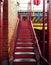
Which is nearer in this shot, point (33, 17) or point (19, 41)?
point (19, 41)

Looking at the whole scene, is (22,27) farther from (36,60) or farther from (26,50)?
(36,60)

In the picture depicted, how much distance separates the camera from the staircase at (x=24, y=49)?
4.73 meters

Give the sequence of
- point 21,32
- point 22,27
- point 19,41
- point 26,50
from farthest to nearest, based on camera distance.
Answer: point 22,27 < point 21,32 < point 19,41 < point 26,50

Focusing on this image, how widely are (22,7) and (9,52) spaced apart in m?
4.85

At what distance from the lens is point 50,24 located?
3.26 meters

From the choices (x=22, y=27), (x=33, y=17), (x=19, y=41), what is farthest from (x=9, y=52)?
(x=33, y=17)

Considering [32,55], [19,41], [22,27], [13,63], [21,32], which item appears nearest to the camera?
[13,63]

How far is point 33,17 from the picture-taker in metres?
8.88

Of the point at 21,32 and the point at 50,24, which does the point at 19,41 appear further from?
the point at 50,24

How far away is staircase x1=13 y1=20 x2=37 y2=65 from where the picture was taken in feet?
15.5

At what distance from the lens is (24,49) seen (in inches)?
217

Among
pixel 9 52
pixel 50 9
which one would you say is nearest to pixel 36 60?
pixel 9 52

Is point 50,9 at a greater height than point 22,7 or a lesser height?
lesser

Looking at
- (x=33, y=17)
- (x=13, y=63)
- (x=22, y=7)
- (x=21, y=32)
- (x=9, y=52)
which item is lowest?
(x=13, y=63)
